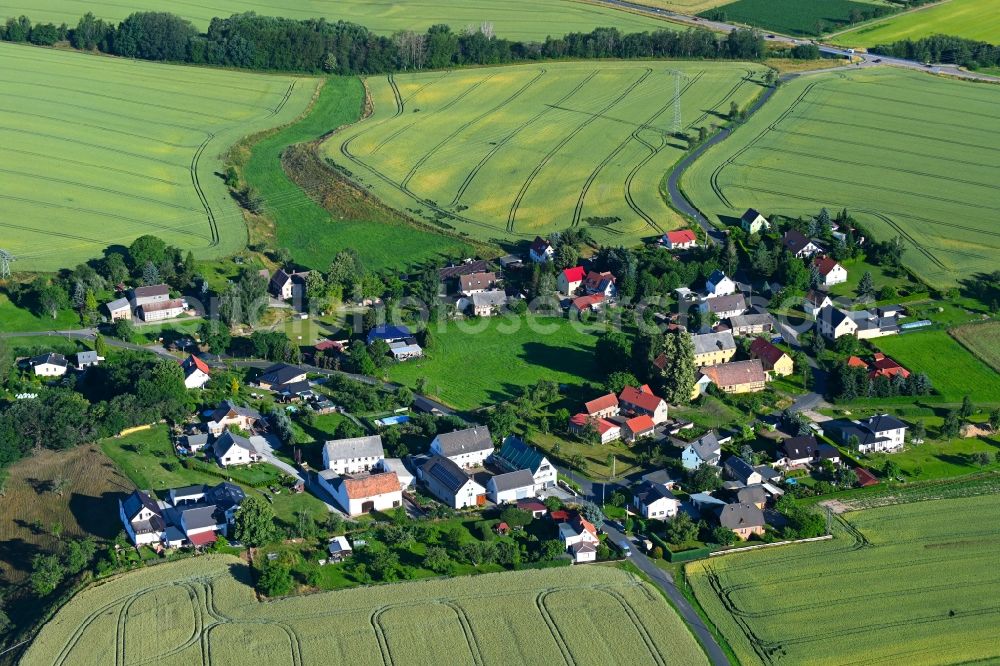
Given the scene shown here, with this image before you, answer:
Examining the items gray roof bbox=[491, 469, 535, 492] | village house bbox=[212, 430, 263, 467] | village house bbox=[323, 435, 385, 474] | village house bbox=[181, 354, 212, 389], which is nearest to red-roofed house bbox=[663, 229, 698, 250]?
gray roof bbox=[491, 469, 535, 492]

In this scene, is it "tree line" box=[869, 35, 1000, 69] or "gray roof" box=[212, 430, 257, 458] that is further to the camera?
"tree line" box=[869, 35, 1000, 69]

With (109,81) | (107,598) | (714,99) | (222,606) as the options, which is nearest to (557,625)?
(222,606)

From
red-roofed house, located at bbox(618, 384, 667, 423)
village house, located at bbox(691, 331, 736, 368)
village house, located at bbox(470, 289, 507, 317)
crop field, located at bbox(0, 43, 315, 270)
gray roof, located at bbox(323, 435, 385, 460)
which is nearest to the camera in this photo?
gray roof, located at bbox(323, 435, 385, 460)

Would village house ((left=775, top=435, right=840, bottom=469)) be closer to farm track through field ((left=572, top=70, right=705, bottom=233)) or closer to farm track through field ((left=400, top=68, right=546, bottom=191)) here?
farm track through field ((left=572, top=70, right=705, bottom=233))

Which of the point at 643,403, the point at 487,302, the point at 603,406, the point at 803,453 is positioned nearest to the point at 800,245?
the point at 487,302

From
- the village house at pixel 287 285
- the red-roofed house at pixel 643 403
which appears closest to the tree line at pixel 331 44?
the village house at pixel 287 285

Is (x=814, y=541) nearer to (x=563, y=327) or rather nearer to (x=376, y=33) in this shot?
(x=563, y=327)

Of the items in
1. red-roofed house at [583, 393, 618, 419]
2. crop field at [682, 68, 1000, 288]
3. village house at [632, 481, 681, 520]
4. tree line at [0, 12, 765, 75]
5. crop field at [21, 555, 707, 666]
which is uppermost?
tree line at [0, 12, 765, 75]
